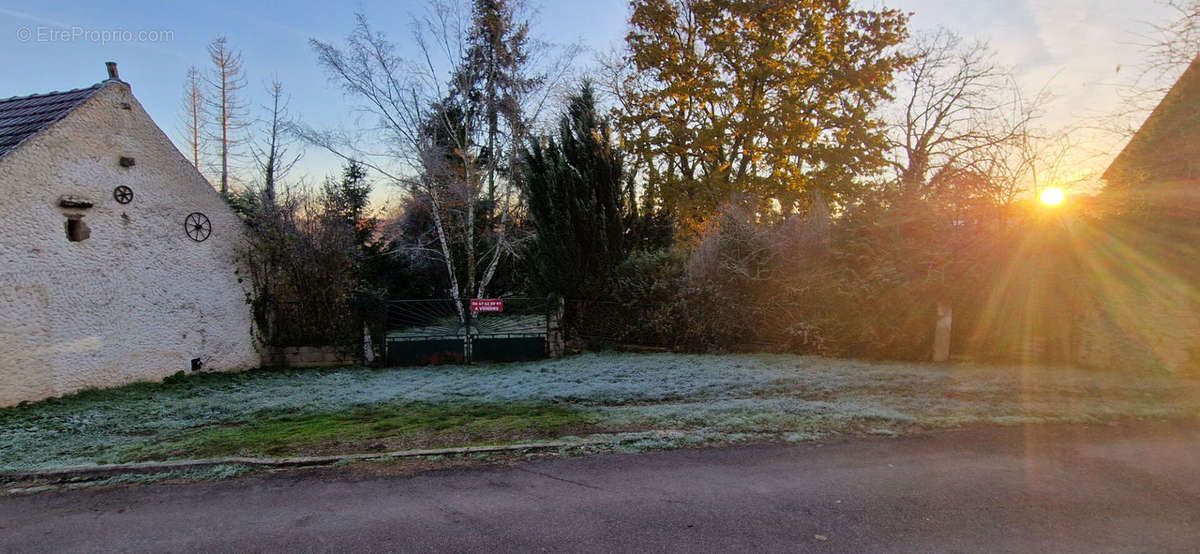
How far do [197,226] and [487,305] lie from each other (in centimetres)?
572

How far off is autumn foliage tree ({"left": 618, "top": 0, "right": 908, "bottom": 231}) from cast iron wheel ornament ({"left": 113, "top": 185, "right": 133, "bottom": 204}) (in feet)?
47.1

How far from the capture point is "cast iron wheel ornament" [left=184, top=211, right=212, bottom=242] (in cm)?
1039

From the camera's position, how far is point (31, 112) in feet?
30.5

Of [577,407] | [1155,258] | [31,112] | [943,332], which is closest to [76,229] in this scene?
[31,112]

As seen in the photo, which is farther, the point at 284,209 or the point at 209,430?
the point at 284,209

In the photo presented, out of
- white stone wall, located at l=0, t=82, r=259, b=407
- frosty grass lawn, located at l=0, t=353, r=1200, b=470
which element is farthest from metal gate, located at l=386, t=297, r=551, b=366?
white stone wall, located at l=0, t=82, r=259, b=407

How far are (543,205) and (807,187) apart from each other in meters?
9.96

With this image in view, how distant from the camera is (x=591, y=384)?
335 inches

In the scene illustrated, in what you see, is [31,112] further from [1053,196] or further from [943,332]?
[1053,196]

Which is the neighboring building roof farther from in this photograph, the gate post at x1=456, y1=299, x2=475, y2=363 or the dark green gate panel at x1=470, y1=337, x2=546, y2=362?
the gate post at x1=456, y1=299, x2=475, y2=363

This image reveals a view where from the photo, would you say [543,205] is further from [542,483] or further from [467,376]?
[542,483]

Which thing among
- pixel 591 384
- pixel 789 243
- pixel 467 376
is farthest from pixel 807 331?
pixel 467 376

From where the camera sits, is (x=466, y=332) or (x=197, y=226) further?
(x=466, y=332)

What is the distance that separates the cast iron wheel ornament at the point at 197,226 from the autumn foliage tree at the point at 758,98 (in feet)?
43.5
